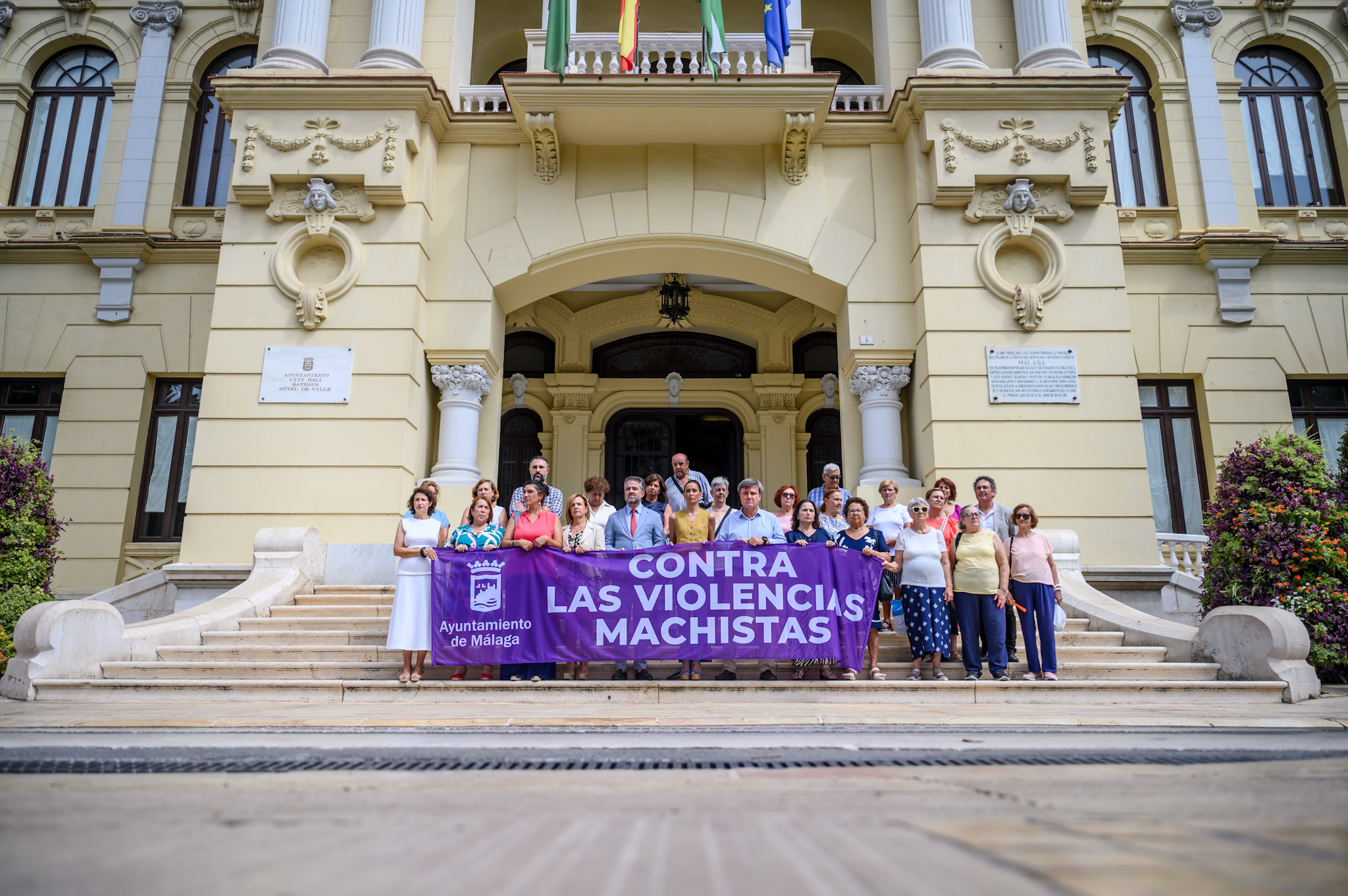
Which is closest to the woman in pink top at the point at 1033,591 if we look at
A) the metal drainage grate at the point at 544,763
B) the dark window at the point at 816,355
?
the metal drainage grate at the point at 544,763

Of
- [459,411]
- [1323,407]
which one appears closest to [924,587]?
[459,411]

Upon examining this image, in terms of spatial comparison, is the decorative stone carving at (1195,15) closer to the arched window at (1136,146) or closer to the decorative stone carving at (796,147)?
the arched window at (1136,146)

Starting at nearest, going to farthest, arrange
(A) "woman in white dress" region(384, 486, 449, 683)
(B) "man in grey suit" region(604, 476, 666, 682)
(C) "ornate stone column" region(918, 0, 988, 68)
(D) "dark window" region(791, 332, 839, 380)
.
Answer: (A) "woman in white dress" region(384, 486, 449, 683)
(B) "man in grey suit" region(604, 476, 666, 682)
(C) "ornate stone column" region(918, 0, 988, 68)
(D) "dark window" region(791, 332, 839, 380)

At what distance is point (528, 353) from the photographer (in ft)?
57.2

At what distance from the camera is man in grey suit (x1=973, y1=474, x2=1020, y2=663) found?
7.56 meters

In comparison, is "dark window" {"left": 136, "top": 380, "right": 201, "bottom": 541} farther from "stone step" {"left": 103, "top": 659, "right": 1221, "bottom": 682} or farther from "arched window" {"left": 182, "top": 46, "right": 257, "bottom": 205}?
"stone step" {"left": 103, "top": 659, "right": 1221, "bottom": 682}

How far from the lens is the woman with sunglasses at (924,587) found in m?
Result: 7.17

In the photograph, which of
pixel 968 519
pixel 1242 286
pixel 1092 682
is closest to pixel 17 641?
pixel 968 519

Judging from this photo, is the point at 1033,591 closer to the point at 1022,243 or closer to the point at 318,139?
the point at 1022,243

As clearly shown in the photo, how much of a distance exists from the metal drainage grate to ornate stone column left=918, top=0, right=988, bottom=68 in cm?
1111

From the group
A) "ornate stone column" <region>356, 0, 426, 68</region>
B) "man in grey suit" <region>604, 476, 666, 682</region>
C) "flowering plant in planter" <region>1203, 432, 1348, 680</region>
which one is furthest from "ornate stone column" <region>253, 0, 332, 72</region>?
"flowering plant in planter" <region>1203, 432, 1348, 680</region>

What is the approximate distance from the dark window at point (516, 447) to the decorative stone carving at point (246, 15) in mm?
8364

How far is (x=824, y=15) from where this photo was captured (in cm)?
1576

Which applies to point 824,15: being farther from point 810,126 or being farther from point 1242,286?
point 1242,286
